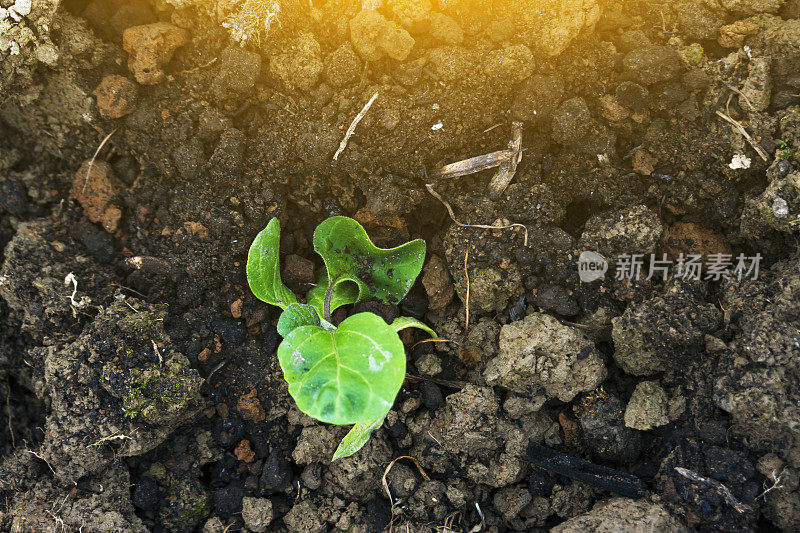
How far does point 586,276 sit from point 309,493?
4.96 feet

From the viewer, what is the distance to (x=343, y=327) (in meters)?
2.02

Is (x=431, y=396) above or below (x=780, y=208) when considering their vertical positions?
below

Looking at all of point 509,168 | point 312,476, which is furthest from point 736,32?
point 312,476

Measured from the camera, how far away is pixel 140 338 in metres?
2.06

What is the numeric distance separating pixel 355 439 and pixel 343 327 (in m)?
0.44

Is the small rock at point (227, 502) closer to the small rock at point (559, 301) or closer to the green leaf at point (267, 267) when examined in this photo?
the green leaf at point (267, 267)

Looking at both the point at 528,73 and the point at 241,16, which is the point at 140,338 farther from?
the point at 528,73

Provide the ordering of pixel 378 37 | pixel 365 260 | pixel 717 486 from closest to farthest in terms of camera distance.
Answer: pixel 717 486, pixel 378 37, pixel 365 260

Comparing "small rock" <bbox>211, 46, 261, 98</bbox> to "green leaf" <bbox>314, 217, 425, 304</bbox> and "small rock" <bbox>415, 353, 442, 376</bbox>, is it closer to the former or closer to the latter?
"green leaf" <bbox>314, 217, 425, 304</bbox>

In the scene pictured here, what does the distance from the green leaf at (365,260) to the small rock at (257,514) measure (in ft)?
3.20

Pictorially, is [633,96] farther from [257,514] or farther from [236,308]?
[257,514]

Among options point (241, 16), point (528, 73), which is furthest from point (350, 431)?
point (241, 16)

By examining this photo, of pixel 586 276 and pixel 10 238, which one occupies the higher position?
pixel 10 238

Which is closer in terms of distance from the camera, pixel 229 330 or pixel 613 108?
pixel 613 108
